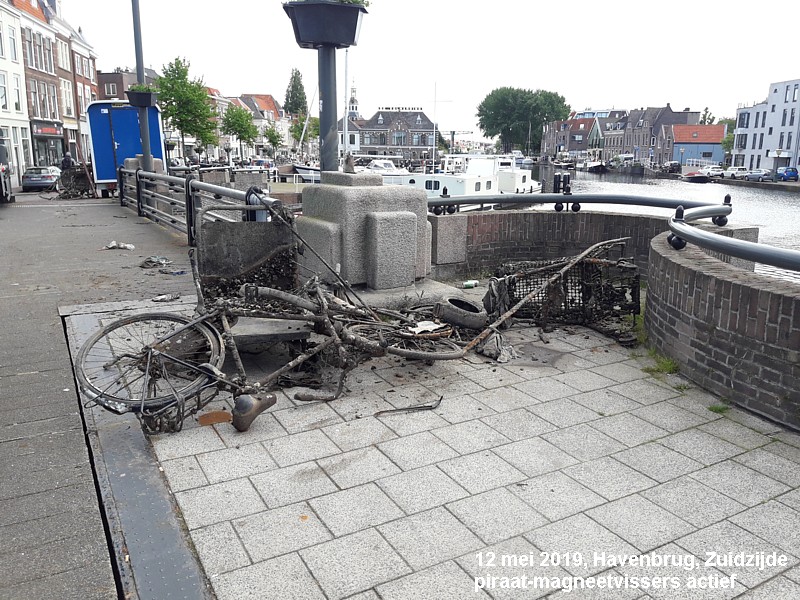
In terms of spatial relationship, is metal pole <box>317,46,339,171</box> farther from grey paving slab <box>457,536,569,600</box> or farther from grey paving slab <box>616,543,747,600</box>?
grey paving slab <box>616,543,747,600</box>

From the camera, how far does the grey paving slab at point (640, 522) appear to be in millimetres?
3080

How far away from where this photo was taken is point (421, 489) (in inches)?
139

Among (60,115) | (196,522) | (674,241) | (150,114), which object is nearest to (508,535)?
(196,522)

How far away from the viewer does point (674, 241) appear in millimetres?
5781

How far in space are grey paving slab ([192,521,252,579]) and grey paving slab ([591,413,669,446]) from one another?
92.7 inches

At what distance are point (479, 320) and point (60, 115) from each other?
175 ft

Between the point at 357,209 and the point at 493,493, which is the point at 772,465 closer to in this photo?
the point at 493,493

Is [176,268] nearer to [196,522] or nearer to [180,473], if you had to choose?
[180,473]

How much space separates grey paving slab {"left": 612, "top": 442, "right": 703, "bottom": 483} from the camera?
371 centimetres

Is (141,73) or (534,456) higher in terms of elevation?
(141,73)

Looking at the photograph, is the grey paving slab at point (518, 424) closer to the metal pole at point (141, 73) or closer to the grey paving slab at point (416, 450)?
the grey paving slab at point (416, 450)

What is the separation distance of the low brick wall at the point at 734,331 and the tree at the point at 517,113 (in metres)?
126

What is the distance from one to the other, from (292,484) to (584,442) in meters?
1.77

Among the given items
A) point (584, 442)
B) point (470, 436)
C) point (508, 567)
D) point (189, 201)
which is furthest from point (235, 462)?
point (189, 201)
